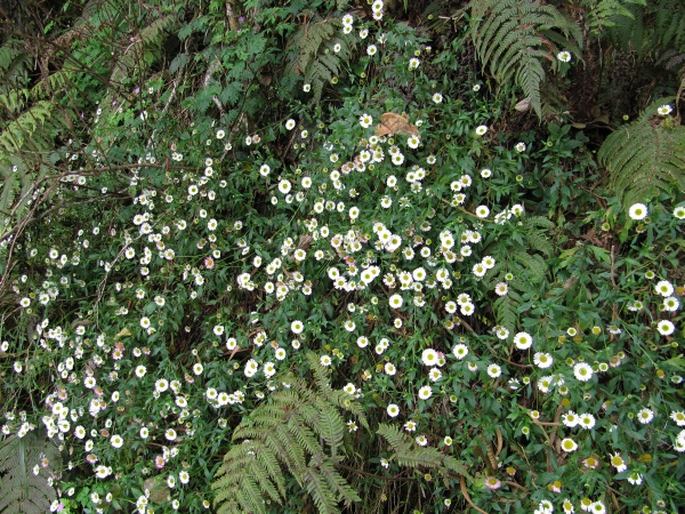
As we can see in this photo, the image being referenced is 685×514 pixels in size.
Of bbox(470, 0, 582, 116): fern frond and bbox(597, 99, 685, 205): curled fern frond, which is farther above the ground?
bbox(470, 0, 582, 116): fern frond

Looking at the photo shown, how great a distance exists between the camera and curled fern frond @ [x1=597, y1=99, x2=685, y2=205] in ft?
6.78

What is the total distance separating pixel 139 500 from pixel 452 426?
4.41 feet

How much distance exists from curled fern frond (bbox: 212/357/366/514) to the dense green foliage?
10mm

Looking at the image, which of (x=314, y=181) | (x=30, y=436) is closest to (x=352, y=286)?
(x=314, y=181)

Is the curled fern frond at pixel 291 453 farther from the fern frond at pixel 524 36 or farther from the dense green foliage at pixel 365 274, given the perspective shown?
the fern frond at pixel 524 36

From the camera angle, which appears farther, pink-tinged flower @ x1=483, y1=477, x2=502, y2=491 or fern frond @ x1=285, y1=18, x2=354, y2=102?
fern frond @ x1=285, y1=18, x2=354, y2=102

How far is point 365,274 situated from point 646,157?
3.67 feet

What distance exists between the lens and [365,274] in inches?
93.8

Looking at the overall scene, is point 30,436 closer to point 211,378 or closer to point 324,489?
point 211,378

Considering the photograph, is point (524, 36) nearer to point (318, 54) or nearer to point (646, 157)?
point (646, 157)

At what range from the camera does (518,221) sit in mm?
2318

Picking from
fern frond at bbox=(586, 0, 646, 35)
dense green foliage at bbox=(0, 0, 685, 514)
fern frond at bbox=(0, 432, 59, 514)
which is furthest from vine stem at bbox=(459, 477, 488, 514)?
fern frond at bbox=(0, 432, 59, 514)

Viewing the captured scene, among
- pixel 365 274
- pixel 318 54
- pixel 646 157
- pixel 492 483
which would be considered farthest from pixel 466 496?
pixel 318 54

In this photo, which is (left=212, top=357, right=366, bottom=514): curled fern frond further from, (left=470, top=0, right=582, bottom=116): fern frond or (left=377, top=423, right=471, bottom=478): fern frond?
(left=470, top=0, right=582, bottom=116): fern frond
